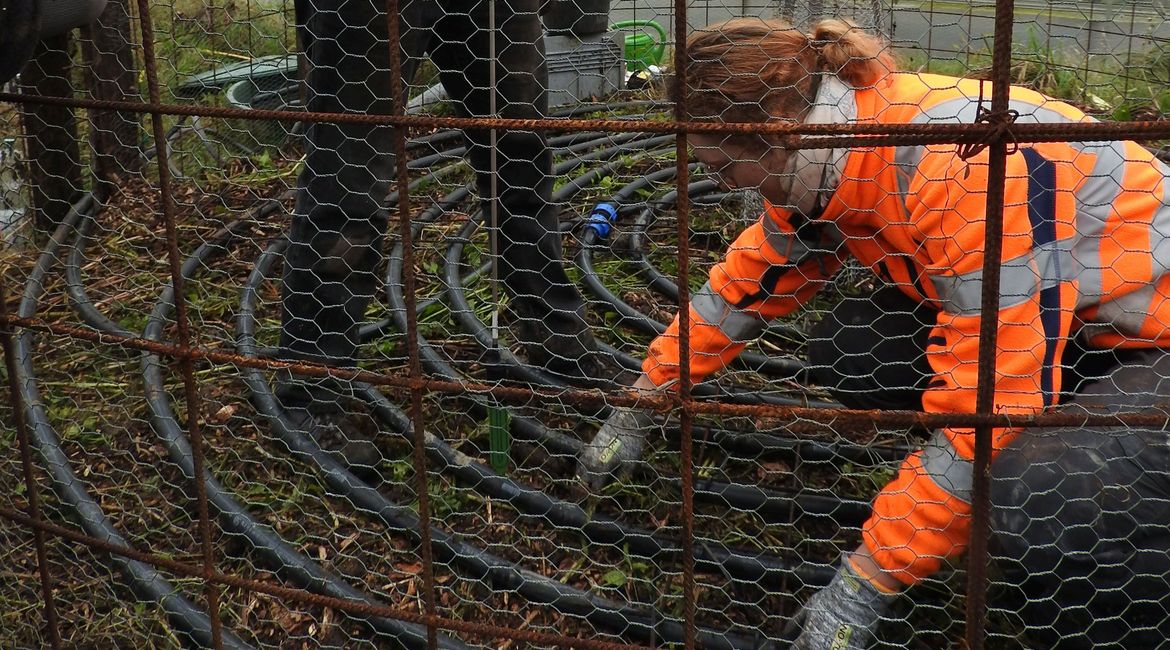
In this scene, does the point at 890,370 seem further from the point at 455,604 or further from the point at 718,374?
the point at 455,604

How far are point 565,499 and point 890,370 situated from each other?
0.81 meters

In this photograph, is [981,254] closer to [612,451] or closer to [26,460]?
[612,451]

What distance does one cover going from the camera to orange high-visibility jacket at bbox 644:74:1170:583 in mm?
1824

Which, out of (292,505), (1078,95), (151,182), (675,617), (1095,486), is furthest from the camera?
(151,182)

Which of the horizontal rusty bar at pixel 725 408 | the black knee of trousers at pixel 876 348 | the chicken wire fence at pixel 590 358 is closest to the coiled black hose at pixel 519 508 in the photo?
the chicken wire fence at pixel 590 358

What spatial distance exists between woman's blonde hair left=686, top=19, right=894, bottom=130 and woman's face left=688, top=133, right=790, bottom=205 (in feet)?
0.15

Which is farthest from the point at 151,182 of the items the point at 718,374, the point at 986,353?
the point at 986,353

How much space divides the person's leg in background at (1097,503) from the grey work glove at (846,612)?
0.23m

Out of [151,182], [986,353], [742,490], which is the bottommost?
[742,490]

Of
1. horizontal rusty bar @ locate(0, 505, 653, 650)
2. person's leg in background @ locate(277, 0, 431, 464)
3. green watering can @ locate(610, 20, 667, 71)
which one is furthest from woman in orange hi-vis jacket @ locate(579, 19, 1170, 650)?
Answer: green watering can @ locate(610, 20, 667, 71)

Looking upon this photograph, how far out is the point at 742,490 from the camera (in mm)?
2643

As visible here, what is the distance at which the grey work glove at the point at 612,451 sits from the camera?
2.70m

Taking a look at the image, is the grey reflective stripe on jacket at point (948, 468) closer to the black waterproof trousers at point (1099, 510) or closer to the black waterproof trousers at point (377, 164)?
the black waterproof trousers at point (1099, 510)

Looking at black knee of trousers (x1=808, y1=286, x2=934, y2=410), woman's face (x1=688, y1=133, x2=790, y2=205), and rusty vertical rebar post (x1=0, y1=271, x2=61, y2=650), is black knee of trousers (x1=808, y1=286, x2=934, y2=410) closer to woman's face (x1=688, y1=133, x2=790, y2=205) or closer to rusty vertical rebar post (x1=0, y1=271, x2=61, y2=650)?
woman's face (x1=688, y1=133, x2=790, y2=205)
